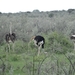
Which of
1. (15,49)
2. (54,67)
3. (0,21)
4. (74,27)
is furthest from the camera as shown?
(74,27)

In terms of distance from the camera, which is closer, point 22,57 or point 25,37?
point 22,57

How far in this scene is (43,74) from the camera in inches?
264

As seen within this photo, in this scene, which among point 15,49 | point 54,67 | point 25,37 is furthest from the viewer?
point 25,37

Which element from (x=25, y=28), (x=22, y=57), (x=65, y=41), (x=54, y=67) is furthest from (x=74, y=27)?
(x=54, y=67)

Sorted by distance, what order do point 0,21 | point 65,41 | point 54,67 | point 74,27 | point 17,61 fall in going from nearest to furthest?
1. point 54,67
2. point 17,61
3. point 65,41
4. point 0,21
5. point 74,27

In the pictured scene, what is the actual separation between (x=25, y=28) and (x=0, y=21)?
2387 millimetres

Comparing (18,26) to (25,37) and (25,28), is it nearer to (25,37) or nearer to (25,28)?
(25,28)

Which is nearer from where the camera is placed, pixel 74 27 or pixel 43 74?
pixel 43 74

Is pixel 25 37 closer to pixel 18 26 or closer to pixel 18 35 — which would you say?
pixel 18 35

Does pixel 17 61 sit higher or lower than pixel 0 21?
lower

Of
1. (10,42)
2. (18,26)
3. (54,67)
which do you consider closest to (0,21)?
(18,26)

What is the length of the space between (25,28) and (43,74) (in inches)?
791

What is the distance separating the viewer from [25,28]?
26.7 m

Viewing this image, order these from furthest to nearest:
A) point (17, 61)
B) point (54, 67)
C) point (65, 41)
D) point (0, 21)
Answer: point (0, 21)
point (65, 41)
point (17, 61)
point (54, 67)
